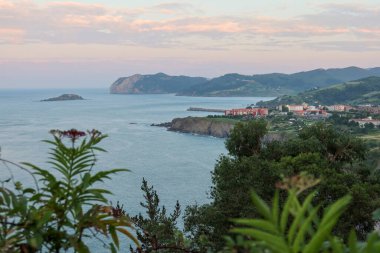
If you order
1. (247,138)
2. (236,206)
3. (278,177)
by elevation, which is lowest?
(236,206)

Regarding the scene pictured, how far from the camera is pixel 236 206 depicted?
19.8 meters

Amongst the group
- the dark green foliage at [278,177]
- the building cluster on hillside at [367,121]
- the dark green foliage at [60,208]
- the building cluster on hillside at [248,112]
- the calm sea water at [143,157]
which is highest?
the dark green foliage at [60,208]

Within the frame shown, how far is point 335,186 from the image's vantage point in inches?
739

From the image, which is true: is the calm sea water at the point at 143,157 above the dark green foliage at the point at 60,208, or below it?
below

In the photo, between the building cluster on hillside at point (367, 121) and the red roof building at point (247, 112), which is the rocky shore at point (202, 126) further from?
the building cluster on hillside at point (367, 121)

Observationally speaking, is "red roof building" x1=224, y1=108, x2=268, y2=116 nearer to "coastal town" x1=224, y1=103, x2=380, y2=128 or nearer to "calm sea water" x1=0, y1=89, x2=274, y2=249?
"coastal town" x1=224, y1=103, x2=380, y2=128

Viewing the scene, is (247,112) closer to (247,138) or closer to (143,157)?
(143,157)

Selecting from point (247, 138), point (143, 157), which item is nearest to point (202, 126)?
point (143, 157)

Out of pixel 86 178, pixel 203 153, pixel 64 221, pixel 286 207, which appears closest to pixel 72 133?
pixel 86 178

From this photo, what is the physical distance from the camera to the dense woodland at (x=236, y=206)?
1371mm

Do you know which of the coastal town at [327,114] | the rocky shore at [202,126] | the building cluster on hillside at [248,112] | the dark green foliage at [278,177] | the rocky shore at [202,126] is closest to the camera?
the dark green foliage at [278,177]

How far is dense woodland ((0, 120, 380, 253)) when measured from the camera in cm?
137

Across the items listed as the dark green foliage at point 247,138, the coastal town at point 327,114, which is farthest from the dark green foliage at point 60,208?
the coastal town at point 327,114

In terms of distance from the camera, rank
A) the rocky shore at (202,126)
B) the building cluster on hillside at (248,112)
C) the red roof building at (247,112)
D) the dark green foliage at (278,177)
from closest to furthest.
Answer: the dark green foliage at (278,177) < the rocky shore at (202,126) < the building cluster on hillside at (248,112) < the red roof building at (247,112)
